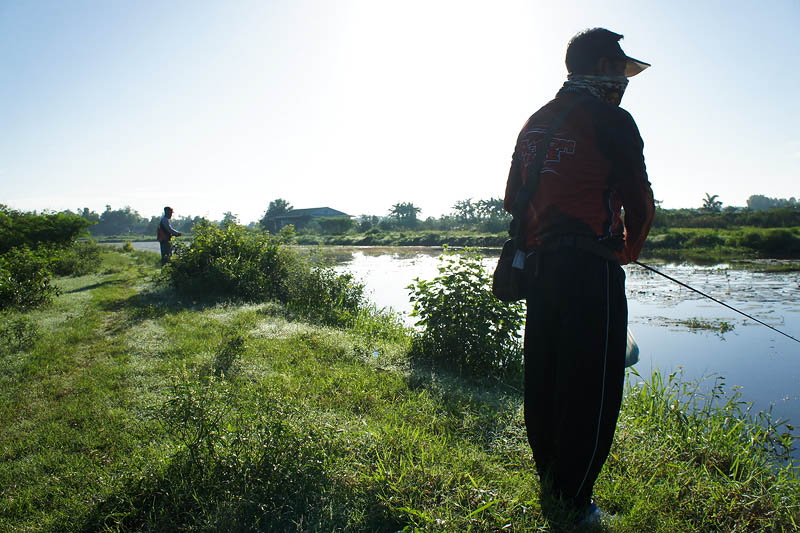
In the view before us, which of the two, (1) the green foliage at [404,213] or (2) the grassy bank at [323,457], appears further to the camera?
(1) the green foliage at [404,213]

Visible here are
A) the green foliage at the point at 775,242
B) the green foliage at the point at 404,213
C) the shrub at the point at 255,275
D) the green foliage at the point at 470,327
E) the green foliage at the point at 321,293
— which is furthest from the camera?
the green foliage at the point at 404,213

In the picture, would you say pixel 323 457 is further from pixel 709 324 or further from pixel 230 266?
pixel 709 324

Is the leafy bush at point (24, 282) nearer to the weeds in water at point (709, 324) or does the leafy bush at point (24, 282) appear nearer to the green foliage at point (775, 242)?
the weeds in water at point (709, 324)

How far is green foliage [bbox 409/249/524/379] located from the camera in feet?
13.1

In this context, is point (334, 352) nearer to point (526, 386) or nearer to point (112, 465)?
point (112, 465)

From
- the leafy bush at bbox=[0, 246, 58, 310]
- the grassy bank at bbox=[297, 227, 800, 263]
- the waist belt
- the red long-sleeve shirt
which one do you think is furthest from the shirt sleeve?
the grassy bank at bbox=[297, 227, 800, 263]

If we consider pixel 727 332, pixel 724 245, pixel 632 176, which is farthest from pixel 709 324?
pixel 724 245

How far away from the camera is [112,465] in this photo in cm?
215

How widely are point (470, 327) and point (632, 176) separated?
266cm

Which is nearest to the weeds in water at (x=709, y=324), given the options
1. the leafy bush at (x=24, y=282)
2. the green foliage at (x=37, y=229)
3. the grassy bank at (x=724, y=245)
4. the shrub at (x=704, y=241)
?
the grassy bank at (x=724, y=245)

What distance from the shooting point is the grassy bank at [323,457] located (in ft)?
5.84

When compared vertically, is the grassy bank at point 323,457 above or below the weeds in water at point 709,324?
above

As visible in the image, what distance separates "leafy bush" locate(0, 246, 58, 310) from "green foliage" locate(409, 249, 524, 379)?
606cm

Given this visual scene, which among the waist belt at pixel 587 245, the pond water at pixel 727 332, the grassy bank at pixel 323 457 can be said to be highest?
the waist belt at pixel 587 245
